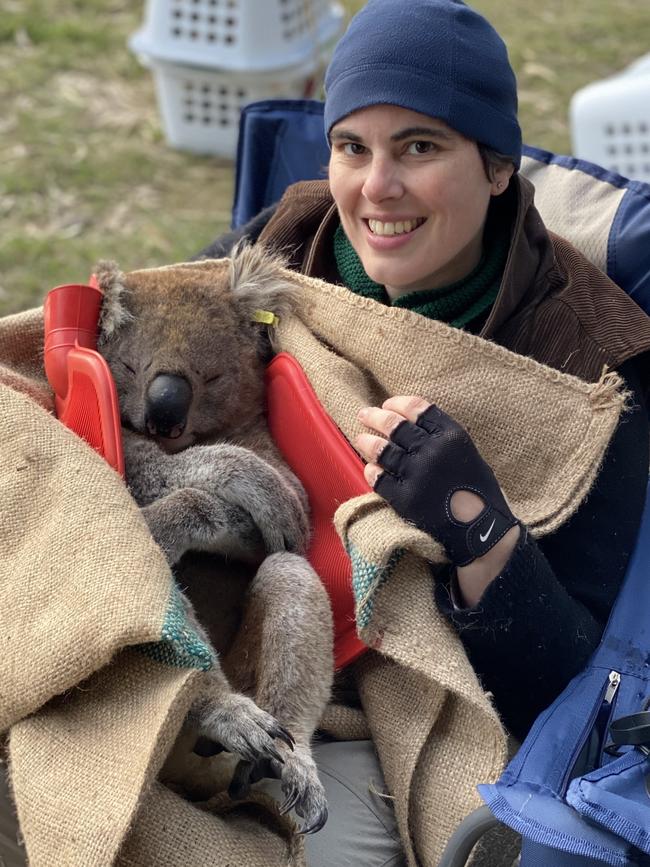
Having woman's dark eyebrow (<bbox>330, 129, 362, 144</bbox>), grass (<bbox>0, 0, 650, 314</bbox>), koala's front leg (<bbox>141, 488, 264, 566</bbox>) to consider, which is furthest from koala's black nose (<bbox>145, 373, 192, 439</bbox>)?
grass (<bbox>0, 0, 650, 314</bbox>)

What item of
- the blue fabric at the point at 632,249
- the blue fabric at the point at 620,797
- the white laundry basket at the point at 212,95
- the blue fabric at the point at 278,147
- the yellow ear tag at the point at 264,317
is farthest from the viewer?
the white laundry basket at the point at 212,95

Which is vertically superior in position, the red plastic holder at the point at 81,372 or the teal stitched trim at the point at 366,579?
the red plastic holder at the point at 81,372

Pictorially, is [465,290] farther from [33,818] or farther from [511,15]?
[511,15]

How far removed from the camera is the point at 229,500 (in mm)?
1927

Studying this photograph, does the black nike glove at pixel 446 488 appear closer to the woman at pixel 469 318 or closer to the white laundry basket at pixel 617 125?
the woman at pixel 469 318

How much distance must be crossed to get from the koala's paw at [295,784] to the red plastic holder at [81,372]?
0.57 meters

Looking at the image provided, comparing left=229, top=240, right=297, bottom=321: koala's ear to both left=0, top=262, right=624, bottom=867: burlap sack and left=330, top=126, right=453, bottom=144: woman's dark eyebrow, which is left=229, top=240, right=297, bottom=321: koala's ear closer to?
left=0, top=262, right=624, bottom=867: burlap sack

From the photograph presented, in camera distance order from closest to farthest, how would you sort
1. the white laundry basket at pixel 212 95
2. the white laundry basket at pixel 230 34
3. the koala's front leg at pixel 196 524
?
the koala's front leg at pixel 196 524 < the white laundry basket at pixel 230 34 < the white laundry basket at pixel 212 95

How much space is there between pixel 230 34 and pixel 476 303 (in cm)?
384

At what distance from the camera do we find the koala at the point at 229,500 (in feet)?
5.57

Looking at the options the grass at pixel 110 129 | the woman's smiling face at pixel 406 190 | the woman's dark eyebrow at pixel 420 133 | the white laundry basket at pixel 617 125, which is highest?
the woman's dark eyebrow at pixel 420 133

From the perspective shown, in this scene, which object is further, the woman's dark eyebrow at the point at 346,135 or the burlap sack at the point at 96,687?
the woman's dark eyebrow at the point at 346,135

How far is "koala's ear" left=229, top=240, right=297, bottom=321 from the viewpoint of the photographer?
216 cm

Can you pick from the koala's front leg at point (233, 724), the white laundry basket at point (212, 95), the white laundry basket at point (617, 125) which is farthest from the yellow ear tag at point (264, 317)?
the white laundry basket at point (212, 95)
